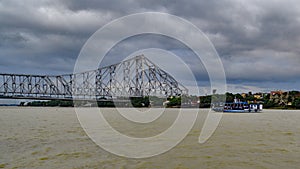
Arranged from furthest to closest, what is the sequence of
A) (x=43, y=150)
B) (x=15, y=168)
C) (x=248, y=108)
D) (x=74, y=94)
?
(x=74, y=94), (x=248, y=108), (x=43, y=150), (x=15, y=168)

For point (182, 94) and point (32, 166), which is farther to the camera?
point (182, 94)

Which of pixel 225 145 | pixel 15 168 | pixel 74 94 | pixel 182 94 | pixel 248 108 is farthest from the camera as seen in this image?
pixel 182 94

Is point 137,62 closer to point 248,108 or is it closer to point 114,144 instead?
point 248,108

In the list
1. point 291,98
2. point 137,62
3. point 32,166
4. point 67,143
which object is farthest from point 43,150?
point 291,98

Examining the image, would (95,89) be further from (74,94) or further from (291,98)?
(291,98)

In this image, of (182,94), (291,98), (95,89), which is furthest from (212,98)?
(95,89)

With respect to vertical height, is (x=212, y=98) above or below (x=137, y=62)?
below

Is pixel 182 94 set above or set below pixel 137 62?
below

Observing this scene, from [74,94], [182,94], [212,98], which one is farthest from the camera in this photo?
[182,94]

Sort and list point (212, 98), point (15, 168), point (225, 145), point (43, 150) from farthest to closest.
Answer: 1. point (212, 98)
2. point (225, 145)
3. point (43, 150)
4. point (15, 168)
